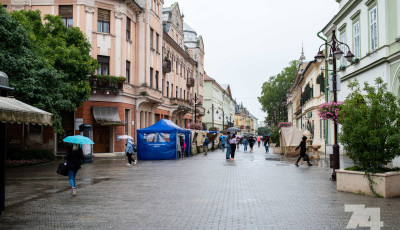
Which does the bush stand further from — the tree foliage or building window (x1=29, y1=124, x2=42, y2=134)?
building window (x1=29, y1=124, x2=42, y2=134)

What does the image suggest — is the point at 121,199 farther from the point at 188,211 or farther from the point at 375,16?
the point at 375,16

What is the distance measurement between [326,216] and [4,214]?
22.8 feet

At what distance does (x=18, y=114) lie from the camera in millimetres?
7453

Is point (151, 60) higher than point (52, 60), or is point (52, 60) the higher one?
point (151, 60)

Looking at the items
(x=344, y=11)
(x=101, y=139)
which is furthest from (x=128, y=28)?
(x=344, y=11)

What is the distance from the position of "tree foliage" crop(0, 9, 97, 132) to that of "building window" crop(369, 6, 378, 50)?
17.0 m

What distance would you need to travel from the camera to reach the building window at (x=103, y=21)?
31.1 m

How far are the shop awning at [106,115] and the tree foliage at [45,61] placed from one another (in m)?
4.62

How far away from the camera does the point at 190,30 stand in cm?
6769

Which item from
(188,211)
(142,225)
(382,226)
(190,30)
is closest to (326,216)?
(382,226)

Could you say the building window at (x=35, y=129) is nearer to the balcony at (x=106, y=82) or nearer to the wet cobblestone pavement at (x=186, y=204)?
the balcony at (x=106, y=82)

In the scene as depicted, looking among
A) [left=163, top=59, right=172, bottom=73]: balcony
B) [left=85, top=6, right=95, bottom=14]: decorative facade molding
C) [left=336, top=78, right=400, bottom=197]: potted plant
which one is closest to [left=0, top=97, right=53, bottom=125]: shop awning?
[left=336, top=78, right=400, bottom=197]: potted plant

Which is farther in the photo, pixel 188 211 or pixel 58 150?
pixel 58 150

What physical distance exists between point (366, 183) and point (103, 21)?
85.3ft
